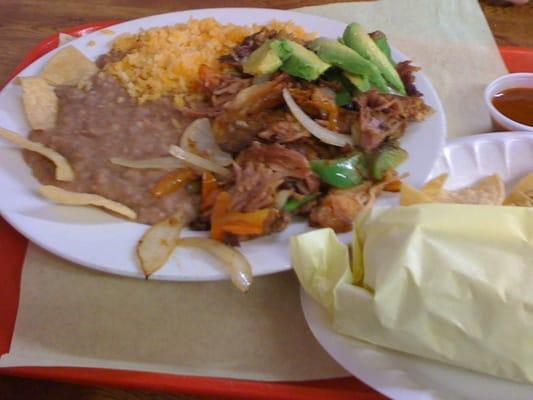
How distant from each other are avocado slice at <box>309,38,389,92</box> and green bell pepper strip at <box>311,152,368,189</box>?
30 cm

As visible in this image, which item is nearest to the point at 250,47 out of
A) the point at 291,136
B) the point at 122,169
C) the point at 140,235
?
the point at 291,136

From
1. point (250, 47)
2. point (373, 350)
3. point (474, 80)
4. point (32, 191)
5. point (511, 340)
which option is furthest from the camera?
point (474, 80)

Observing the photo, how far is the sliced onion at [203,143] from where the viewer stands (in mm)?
1437

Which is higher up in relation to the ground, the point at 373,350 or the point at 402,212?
the point at 402,212

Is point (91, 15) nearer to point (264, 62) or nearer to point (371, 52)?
point (264, 62)

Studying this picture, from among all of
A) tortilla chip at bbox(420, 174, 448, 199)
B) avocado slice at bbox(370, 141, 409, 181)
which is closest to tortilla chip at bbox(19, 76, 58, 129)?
avocado slice at bbox(370, 141, 409, 181)

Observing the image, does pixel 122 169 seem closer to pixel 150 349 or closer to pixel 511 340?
pixel 150 349

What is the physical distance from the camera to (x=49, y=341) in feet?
3.93

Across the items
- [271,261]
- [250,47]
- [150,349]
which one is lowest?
[150,349]

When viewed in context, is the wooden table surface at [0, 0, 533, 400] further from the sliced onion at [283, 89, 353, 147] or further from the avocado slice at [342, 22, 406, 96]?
the sliced onion at [283, 89, 353, 147]

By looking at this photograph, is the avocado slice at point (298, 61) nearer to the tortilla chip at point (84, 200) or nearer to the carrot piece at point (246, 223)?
the carrot piece at point (246, 223)

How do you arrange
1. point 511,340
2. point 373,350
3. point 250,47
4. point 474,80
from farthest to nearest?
point 474,80, point 250,47, point 373,350, point 511,340

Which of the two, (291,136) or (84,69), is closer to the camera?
(291,136)

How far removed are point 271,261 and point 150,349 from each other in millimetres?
315
